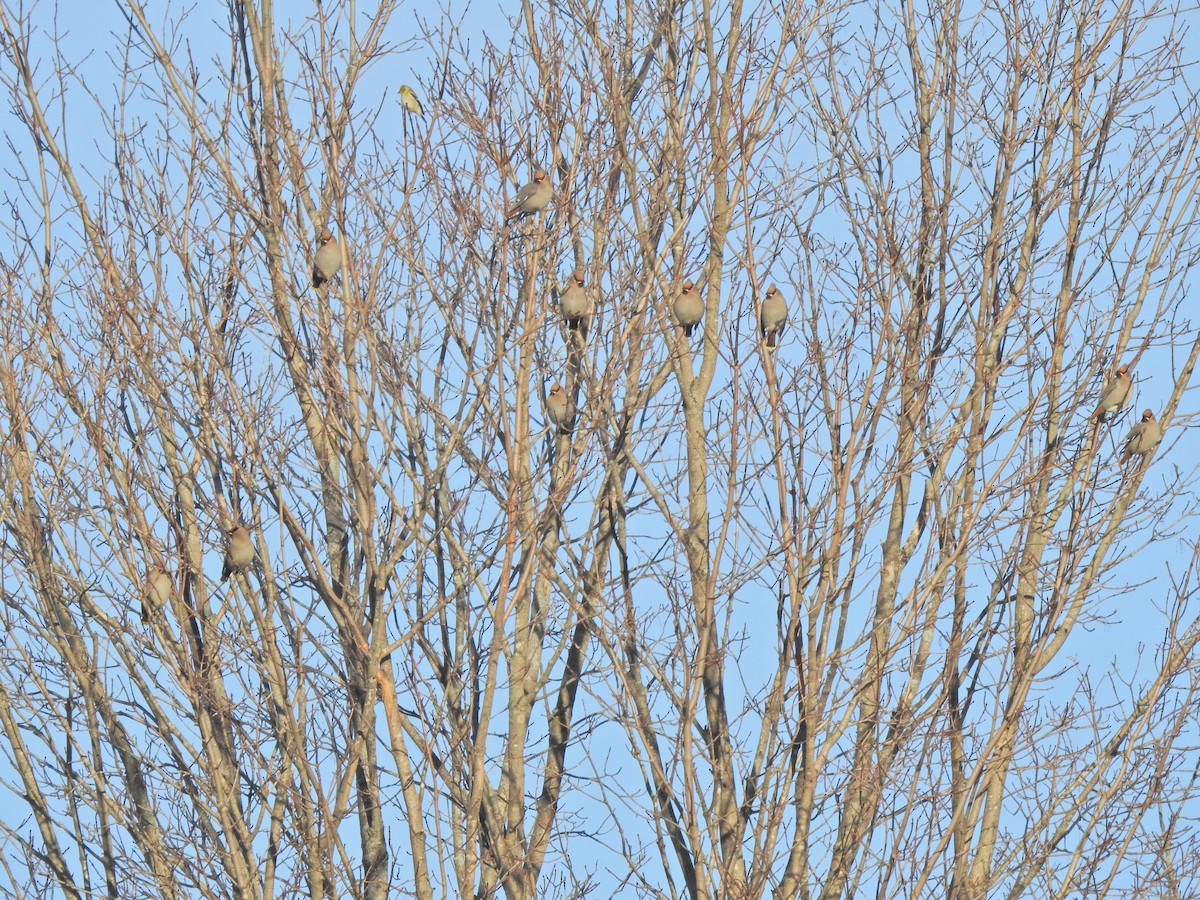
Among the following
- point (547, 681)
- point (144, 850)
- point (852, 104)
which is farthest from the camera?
point (852, 104)

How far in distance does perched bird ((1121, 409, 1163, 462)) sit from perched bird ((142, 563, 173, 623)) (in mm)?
4337

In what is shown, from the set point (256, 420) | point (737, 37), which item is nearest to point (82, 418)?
point (256, 420)

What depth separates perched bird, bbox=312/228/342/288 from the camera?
769 cm

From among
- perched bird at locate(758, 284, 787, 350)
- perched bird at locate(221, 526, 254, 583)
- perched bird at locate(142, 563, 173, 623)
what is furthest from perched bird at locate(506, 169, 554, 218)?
perched bird at locate(142, 563, 173, 623)

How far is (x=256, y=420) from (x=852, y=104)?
3.35 meters

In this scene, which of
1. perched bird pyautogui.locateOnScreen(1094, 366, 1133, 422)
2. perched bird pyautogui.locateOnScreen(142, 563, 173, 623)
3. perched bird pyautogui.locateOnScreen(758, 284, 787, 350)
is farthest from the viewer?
perched bird pyautogui.locateOnScreen(758, 284, 787, 350)

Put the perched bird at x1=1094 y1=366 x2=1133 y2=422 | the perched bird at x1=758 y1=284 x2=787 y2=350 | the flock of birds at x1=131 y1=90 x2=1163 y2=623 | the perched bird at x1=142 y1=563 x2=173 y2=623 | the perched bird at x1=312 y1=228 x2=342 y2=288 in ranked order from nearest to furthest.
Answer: the perched bird at x1=142 y1=563 x2=173 y2=623 < the flock of birds at x1=131 y1=90 x2=1163 y2=623 < the perched bird at x1=312 y1=228 x2=342 y2=288 < the perched bird at x1=1094 y1=366 x2=1133 y2=422 < the perched bird at x1=758 y1=284 x2=787 y2=350

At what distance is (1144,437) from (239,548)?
4189mm

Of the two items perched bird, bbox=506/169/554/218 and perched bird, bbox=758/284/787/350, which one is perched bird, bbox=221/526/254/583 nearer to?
perched bird, bbox=506/169/554/218

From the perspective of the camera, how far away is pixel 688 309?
816 cm

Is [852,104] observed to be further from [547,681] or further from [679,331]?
[547,681]

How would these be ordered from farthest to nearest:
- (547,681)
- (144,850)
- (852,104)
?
(852,104)
(547,681)
(144,850)

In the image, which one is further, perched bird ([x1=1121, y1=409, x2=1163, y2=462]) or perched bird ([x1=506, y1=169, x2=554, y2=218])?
perched bird ([x1=1121, y1=409, x2=1163, y2=462])

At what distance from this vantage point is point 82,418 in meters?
7.59
